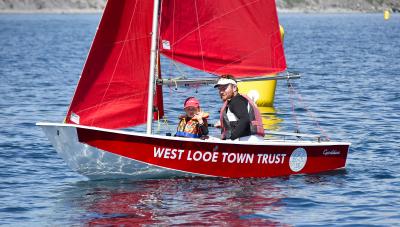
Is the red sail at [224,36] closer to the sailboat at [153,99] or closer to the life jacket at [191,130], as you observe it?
the sailboat at [153,99]

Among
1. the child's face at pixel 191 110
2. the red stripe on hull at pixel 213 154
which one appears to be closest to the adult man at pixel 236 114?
the red stripe on hull at pixel 213 154

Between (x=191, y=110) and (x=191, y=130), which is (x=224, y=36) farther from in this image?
(x=191, y=130)

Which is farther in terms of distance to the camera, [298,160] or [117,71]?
[298,160]

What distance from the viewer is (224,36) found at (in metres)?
21.2

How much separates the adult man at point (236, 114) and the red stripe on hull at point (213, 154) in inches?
15.2

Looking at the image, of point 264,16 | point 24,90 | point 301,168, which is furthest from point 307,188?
point 24,90

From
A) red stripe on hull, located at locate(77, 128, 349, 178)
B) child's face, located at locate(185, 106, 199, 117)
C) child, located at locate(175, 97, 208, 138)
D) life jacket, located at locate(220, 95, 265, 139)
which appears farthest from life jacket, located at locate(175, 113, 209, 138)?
red stripe on hull, located at locate(77, 128, 349, 178)

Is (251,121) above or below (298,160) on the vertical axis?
above

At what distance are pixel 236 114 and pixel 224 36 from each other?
222 cm

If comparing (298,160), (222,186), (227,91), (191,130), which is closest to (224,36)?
(227,91)

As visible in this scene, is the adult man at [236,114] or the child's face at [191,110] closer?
the adult man at [236,114]

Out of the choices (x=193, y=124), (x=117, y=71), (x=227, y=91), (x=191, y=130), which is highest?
(x=117, y=71)

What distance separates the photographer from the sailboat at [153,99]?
19.6 metres

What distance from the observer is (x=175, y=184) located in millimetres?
20125
